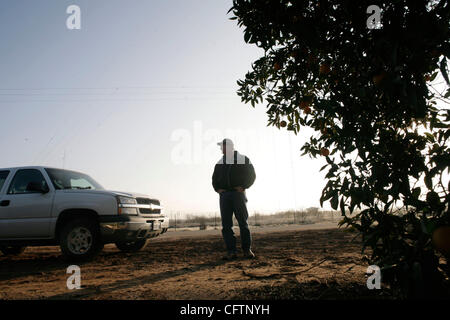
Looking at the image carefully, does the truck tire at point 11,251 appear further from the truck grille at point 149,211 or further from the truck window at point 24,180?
the truck grille at point 149,211

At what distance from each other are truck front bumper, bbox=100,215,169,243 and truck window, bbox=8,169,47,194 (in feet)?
5.68

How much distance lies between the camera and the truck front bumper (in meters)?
5.17

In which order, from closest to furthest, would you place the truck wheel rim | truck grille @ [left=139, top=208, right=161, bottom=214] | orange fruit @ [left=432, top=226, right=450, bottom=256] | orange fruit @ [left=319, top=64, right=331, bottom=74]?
1. orange fruit @ [left=432, top=226, right=450, bottom=256]
2. orange fruit @ [left=319, top=64, right=331, bottom=74]
3. the truck wheel rim
4. truck grille @ [left=139, top=208, right=161, bottom=214]

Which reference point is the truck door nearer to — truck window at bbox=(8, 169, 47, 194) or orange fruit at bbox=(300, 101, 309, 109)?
truck window at bbox=(8, 169, 47, 194)

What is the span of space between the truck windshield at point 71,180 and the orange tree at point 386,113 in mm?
4887

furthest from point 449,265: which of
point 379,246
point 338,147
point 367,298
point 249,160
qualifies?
point 249,160

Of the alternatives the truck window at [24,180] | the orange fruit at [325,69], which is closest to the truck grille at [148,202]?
the truck window at [24,180]

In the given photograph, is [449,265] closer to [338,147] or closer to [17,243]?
[338,147]

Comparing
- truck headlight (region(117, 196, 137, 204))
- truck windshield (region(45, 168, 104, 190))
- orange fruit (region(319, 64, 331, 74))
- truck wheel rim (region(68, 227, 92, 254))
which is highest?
orange fruit (region(319, 64, 331, 74))

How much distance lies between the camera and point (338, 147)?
2229 millimetres

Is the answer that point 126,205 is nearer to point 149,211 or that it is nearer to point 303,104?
point 149,211

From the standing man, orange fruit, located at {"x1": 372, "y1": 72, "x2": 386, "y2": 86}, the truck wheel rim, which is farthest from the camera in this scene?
the truck wheel rim

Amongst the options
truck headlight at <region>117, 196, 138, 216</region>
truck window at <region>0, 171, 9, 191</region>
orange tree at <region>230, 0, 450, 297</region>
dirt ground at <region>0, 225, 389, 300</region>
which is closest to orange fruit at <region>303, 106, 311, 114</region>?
orange tree at <region>230, 0, 450, 297</region>
